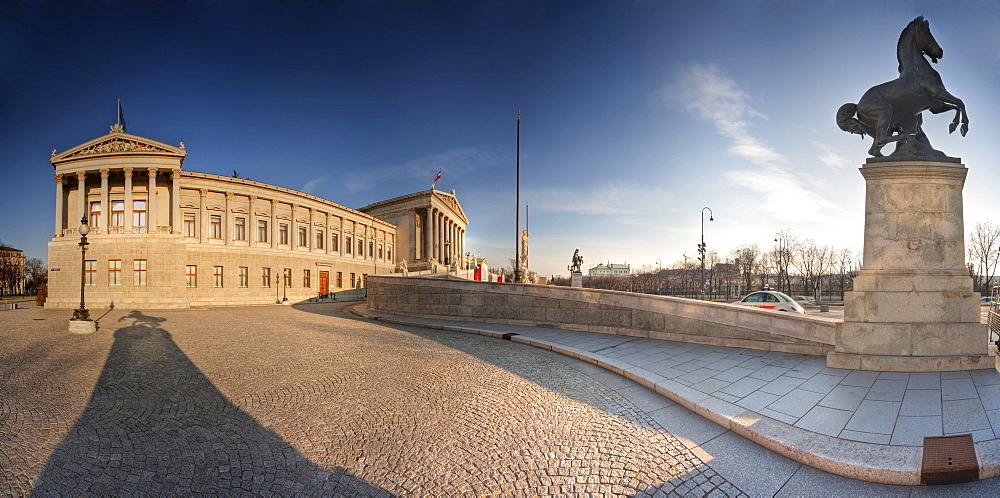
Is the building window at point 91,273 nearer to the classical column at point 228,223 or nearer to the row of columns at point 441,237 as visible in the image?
the classical column at point 228,223

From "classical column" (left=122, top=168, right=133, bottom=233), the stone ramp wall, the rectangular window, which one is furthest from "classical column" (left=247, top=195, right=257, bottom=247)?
the stone ramp wall

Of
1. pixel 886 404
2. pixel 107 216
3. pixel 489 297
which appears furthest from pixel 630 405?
pixel 107 216

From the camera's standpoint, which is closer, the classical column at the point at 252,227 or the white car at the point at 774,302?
the white car at the point at 774,302

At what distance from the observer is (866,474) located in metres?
3.33

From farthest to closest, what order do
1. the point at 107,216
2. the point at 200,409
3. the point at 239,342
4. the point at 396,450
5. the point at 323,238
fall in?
the point at 323,238 → the point at 107,216 → the point at 239,342 → the point at 200,409 → the point at 396,450

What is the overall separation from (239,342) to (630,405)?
11066 mm

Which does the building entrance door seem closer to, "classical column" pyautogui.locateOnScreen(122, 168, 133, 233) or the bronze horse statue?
"classical column" pyautogui.locateOnScreen(122, 168, 133, 233)

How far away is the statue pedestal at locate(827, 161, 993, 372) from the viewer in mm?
6121

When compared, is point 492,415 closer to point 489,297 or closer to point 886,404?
point 886,404

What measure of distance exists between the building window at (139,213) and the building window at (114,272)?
352cm

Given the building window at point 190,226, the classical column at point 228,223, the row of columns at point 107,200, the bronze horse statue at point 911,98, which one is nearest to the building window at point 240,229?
the classical column at point 228,223

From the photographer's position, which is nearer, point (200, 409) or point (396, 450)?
point (396, 450)

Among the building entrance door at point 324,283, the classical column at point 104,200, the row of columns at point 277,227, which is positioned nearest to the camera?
the classical column at point 104,200

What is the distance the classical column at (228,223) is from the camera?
127 ft
